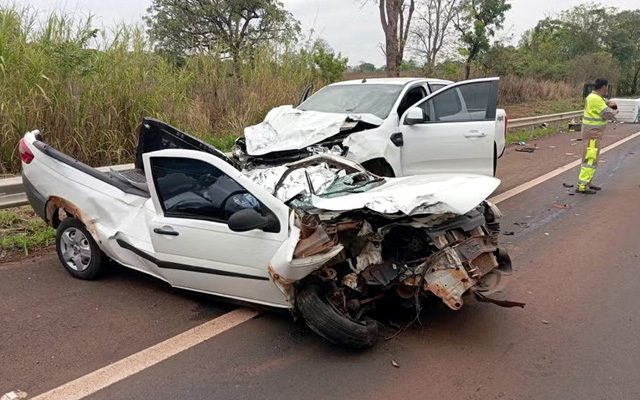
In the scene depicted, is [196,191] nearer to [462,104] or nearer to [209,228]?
[209,228]

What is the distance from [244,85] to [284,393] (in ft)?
29.1

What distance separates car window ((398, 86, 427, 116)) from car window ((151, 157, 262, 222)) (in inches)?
146

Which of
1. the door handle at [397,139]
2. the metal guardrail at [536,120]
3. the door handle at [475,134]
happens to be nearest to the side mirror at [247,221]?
the door handle at [397,139]

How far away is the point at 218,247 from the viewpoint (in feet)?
12.6

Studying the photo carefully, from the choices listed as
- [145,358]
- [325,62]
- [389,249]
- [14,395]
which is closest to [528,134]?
[325,62]

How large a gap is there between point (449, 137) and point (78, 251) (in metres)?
4.56

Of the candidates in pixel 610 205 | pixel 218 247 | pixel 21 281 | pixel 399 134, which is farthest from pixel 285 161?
pixel 610 205

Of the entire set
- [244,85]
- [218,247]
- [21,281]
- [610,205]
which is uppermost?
[244,85]

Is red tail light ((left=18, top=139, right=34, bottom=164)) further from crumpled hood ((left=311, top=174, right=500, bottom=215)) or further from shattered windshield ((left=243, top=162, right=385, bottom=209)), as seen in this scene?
crumpled hood ((left=311, top=174, right=500, bottom=215))

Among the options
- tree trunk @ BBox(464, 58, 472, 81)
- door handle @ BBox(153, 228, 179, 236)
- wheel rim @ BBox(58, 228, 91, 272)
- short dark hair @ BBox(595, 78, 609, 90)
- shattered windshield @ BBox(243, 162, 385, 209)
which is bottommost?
wheel rim @ BBox(58, 228, 91, 272)

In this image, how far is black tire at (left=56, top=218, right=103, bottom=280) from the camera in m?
4.61

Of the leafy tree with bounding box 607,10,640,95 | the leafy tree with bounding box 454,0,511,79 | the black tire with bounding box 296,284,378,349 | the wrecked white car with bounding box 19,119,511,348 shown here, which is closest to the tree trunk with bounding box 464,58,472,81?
the leafy tree with bounding box 454,0,511,79

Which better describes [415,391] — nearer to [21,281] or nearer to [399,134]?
[21,281]

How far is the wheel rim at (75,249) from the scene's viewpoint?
4656mm
